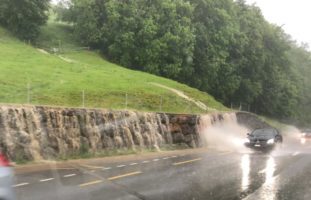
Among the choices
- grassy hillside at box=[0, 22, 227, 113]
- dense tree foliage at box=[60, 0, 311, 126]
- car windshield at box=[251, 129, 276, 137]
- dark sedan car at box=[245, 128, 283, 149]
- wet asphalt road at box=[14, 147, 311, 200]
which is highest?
dense tree foliage at box=[60, 0, 311, 126]

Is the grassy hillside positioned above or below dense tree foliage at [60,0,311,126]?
below

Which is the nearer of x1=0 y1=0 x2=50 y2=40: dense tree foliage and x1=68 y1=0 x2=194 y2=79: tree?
x1=0 y1=0 x2=50 y2=40: dense tree foliage

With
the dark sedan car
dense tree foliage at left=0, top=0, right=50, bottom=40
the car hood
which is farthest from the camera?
dense tree foliage at left=0, top=0, right=50, bottom=40

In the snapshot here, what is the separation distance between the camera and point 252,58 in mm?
70500

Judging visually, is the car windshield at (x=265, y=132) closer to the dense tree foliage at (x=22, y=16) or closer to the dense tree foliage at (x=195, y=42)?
the dense tree foliage at (x=195, y=42)

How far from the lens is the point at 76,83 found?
36031 millimetres

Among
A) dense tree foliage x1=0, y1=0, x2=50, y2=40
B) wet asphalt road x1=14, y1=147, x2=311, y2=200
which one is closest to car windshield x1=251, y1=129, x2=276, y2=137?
wet asphalt road x1=14, y1=147, x2=311, y2=200

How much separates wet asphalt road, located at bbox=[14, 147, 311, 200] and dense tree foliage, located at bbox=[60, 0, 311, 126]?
3207 centimetres

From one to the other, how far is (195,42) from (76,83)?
26.1m

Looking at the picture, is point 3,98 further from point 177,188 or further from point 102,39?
point 102,39

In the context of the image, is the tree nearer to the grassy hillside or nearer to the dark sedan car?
the grassy hillside

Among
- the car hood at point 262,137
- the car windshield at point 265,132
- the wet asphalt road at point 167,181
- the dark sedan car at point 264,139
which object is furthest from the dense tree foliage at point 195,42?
the wet asphalt road at point 167,181

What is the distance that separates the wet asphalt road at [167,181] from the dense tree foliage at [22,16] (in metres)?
32.7

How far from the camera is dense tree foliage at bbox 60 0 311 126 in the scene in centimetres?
5531
